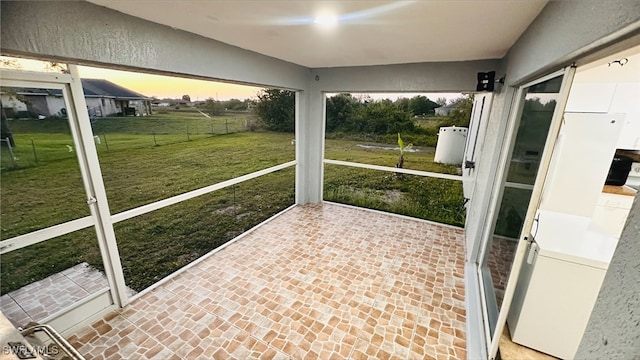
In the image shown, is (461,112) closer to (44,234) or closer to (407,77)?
(407,77)

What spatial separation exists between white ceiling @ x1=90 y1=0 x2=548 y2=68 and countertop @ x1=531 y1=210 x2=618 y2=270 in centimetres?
157

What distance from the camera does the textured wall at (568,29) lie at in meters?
0.77

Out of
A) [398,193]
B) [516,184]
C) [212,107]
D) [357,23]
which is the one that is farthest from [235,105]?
[516,184]

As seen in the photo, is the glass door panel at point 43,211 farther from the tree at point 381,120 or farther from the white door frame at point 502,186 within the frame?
the tree at point 381,120

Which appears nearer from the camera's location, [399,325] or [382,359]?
[382,359]

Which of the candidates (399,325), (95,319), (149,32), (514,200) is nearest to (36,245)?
(95,319)

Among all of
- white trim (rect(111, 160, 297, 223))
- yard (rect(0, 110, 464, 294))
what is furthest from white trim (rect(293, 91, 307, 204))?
white trim (rect(111, 160, 297, 223))

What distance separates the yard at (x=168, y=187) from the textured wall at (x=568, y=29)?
2.70m

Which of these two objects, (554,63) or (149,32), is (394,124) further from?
(149,32)

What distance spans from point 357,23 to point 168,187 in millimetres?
3634

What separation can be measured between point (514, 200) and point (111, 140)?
14.1 ft

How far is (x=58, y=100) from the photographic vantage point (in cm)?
175

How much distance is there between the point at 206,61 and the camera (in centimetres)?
243

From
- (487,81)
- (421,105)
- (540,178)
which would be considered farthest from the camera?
(421,105)
